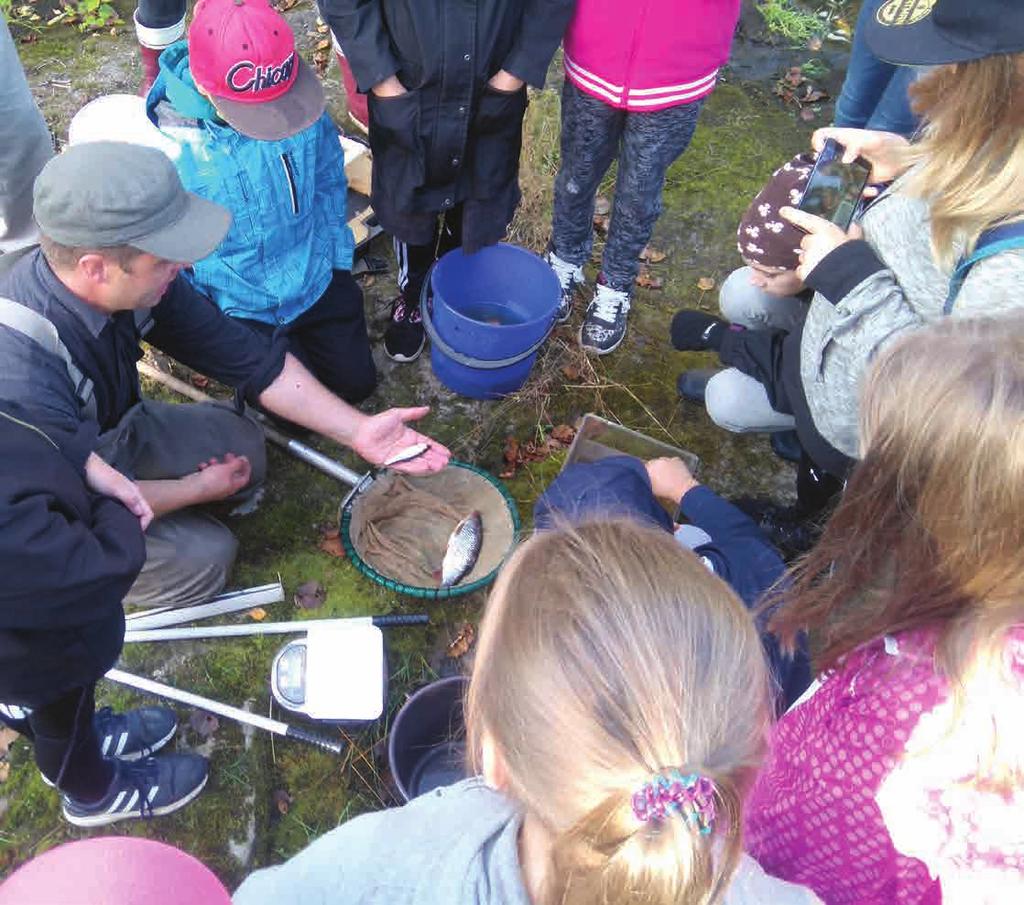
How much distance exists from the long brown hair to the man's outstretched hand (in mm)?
1626

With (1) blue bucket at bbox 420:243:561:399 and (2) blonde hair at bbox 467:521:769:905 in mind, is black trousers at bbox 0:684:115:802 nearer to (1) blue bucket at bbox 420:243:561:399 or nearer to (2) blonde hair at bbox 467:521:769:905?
(2) blonde hair at bbox 467:521:769:905

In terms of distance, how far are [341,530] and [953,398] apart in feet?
6.87

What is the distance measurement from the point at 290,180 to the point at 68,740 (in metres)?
2.02

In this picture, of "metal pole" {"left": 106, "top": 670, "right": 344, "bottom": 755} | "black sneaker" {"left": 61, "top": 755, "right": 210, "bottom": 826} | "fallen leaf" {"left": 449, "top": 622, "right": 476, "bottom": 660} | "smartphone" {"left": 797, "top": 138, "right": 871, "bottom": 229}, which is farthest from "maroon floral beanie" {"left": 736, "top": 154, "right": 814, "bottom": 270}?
"black sneaker" {"left": 61, "top": 755, "right": 210, "bottom": 826}

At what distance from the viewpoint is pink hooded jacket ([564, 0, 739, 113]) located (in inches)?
112

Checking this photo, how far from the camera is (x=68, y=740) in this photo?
2166 mm

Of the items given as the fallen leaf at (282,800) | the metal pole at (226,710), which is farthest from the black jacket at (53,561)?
the fallen leaf at (282,800)

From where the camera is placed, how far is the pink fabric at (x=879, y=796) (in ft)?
4.55

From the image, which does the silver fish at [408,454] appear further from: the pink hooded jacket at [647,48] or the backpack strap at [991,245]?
the backpack strap at [991,245]

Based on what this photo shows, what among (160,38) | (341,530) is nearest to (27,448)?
(341,530)

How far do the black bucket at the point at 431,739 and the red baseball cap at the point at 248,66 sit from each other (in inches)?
77.2

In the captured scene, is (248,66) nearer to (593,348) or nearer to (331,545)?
(331,545)

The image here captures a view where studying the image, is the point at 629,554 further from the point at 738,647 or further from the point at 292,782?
the point at 292,782

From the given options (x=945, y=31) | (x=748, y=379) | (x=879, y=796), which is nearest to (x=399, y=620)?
(x=748, y=379)
